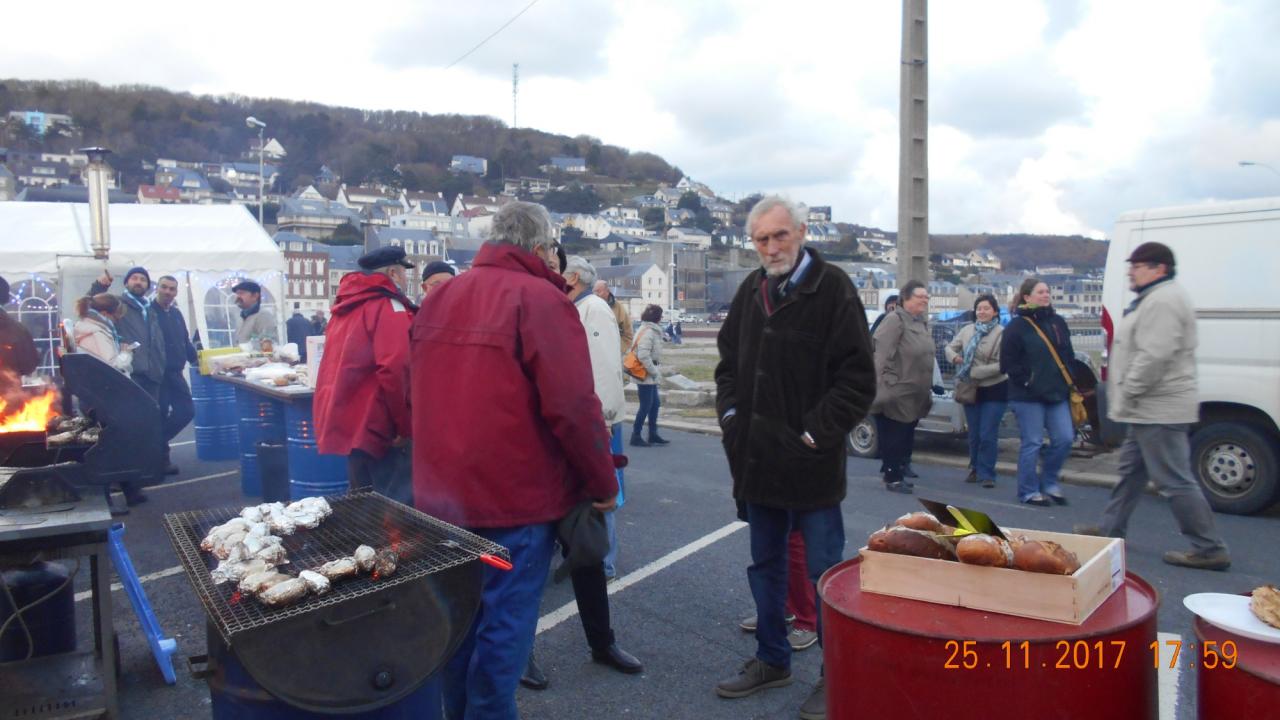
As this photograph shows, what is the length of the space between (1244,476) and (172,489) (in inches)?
386

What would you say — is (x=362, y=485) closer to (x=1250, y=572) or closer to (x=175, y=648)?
(x=175, y=648)

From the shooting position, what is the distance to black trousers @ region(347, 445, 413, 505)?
447 cm

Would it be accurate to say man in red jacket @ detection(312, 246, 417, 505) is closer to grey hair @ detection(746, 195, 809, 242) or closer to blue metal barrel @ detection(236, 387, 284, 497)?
grey hair @ detection(746, 195, 809, 242)

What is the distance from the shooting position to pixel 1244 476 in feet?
22.5

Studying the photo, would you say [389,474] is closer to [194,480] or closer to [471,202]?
[194,480]

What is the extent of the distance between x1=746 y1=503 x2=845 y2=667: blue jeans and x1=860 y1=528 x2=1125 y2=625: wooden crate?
1103 millimetres

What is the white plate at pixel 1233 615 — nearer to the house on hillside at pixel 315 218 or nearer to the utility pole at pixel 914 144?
the utility pole at pixel 914 144

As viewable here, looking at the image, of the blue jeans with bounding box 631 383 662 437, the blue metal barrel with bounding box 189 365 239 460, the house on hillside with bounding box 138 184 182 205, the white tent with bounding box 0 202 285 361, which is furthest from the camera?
the house on hillside with bounding box 138 184 182 205

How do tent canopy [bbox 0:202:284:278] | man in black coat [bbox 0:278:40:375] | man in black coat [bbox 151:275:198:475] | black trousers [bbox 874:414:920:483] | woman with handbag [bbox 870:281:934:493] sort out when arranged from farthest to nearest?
tent canopy [bbox 0:202:284:278] → man in black coat [bbox 151:275:198:475] → black trousers [bbox 874:414:920:483] → woman with handbag [bbox 870:281:934:493] → man in black coat [bbox 0:278:40:375]

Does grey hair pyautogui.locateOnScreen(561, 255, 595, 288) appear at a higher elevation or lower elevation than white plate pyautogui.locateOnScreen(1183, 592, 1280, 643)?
higher

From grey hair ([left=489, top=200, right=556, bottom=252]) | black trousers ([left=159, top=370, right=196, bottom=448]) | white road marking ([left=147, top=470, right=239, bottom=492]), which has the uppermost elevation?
grey hair ([left=489, top=200, right=556, bottom=252])

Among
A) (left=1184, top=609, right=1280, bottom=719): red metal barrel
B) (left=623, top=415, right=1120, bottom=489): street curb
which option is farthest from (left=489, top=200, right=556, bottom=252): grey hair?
(left=623, top=415, right=1120, bottom=489): street curb

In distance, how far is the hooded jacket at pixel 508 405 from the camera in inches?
109

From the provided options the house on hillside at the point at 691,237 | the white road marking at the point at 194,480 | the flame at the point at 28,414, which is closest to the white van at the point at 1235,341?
the flame at the point at 28,414
